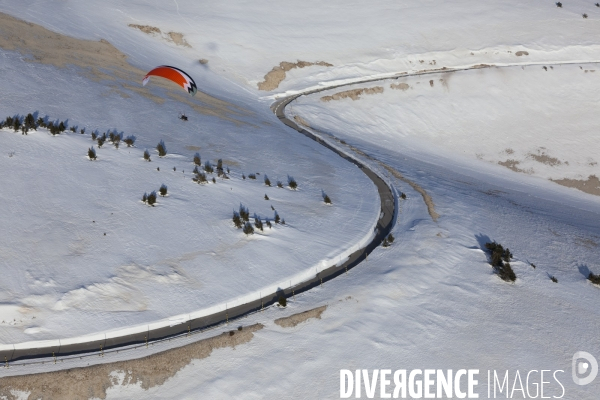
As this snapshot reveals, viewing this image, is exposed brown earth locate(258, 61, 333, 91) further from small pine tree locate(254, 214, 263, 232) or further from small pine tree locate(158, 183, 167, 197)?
small pine tree locate(254, 214, 263, 232)

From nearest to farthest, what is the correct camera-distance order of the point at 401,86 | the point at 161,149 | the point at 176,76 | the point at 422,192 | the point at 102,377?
the point at 102,377 < the point at 161,149 < the point at 422,192 < the point at 176,76 < the point at 401,86

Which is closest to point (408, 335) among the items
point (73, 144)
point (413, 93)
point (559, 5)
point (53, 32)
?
point (73, 144)

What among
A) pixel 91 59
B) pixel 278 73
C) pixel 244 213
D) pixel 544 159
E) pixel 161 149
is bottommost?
pixel 244 213

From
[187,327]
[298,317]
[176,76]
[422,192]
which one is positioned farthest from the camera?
[176,76]

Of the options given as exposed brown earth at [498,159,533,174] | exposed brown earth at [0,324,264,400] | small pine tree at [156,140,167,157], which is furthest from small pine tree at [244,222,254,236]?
exposed brown earth at [498,159,533,174]

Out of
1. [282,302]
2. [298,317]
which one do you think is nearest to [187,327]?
[282,302]

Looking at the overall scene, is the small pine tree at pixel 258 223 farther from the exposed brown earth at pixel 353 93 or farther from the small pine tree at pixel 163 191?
the exposed brown earth at pixel 353 93

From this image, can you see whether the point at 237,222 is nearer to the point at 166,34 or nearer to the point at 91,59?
the point at 91,59

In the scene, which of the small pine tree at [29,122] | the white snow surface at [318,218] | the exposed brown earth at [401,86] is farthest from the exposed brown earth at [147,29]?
the small pine tree at [29,122]
